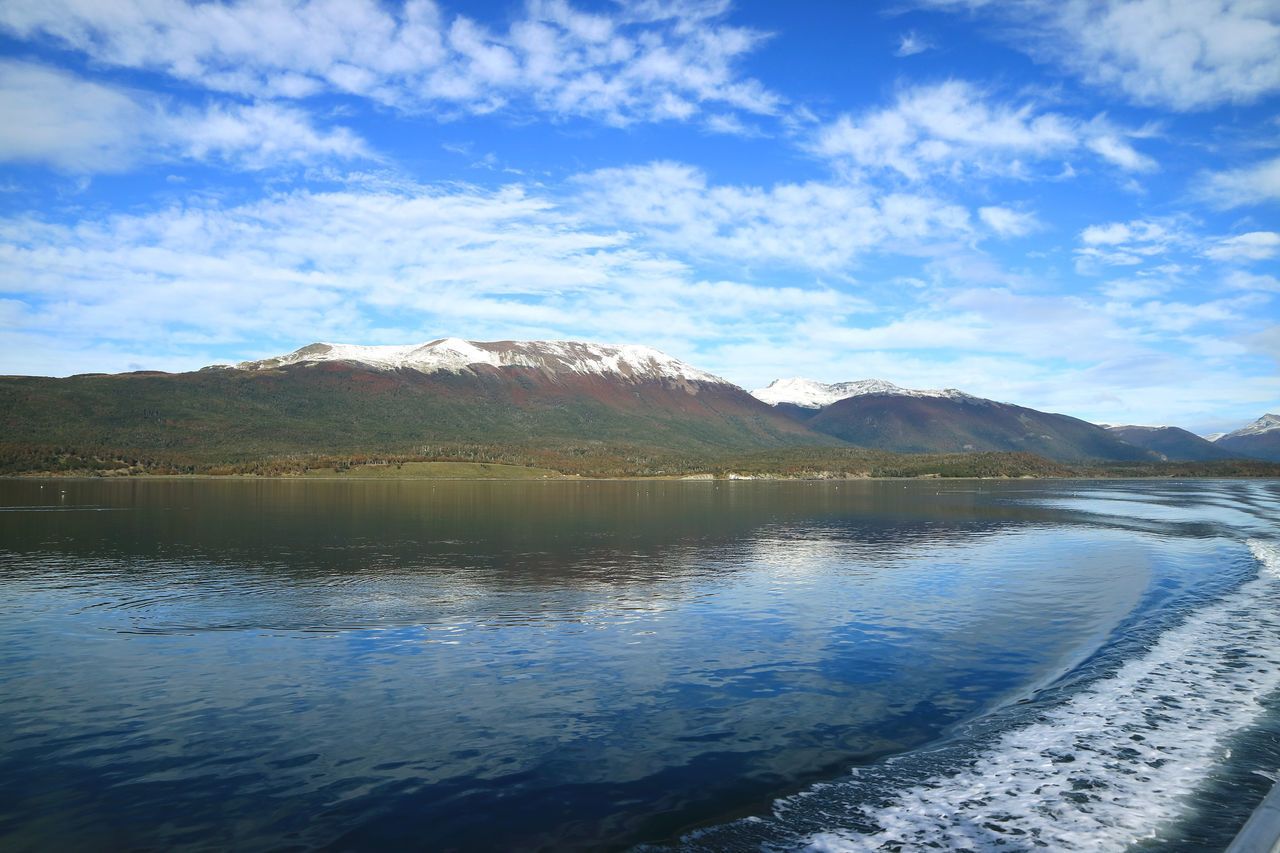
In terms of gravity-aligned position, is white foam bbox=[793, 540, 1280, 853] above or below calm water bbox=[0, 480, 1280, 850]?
above

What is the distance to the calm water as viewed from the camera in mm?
13367

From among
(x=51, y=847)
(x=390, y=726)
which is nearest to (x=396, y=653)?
(x=390, y=726)

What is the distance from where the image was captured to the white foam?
41.1ft

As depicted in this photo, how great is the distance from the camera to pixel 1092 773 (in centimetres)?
1505

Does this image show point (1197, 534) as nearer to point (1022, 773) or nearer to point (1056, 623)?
point (1056, 623)

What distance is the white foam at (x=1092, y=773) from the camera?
12.5 meters

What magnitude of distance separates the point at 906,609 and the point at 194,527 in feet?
221

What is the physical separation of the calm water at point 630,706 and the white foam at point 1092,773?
0.28ft

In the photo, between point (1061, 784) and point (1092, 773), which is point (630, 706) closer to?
point (1061, 784)

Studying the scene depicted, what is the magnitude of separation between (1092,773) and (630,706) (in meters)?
10.7

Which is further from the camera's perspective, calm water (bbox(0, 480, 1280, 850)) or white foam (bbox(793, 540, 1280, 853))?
calm water (bbox(0, 480, 1280, 850))

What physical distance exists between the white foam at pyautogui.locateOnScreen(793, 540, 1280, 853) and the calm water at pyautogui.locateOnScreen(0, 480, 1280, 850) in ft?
0.28

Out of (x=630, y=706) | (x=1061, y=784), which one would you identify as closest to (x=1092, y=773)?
(x=1061, y=784)

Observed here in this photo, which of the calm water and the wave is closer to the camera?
the wave
